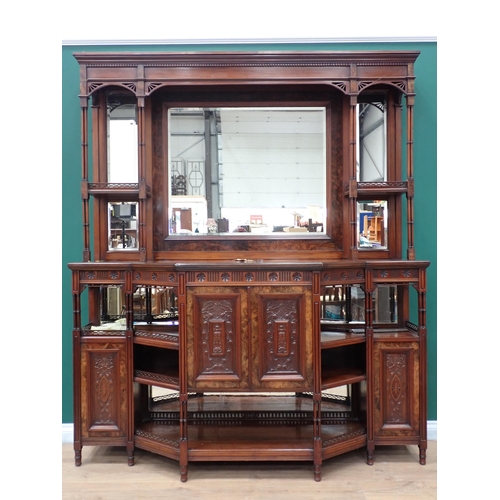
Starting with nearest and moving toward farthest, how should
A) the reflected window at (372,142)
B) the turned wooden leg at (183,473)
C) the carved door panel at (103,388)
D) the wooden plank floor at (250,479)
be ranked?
the wooden plank floor at (250,479), the turned wooden leg at (183,473), the carved door panel at (103,388), the reflected window at (372,142)

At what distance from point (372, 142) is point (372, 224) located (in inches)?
23.8

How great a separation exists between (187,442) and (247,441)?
1.28 feet

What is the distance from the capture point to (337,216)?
2887 millimetres

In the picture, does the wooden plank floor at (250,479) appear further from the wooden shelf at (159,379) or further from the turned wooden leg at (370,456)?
the wooden shelf at (159,379)

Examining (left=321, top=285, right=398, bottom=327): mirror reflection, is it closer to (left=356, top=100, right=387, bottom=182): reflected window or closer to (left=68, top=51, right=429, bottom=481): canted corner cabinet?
(left=68, top=51, right=429, bottom=481): canted corner cabinet

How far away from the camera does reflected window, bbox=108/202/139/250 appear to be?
2.88m

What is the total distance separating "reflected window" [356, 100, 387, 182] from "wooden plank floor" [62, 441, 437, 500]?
1.99 meters

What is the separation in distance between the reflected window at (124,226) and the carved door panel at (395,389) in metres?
1.89

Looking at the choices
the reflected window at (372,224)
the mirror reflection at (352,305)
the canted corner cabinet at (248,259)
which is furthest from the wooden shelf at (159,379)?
the reflected window at (372,224)

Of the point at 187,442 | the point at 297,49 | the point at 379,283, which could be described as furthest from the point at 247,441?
the point at 297,49

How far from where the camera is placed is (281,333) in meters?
2.36

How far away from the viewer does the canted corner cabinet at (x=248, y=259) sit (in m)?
2.37

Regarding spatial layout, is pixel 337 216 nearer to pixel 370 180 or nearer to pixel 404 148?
pixel 370 180

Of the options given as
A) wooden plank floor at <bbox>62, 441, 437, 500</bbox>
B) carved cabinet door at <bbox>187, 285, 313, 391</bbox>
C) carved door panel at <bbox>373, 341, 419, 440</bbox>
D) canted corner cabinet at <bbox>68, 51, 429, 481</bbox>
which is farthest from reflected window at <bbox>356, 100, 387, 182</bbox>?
wooden plank floor at <bbox>62, 441, 437, 500</bbox>
